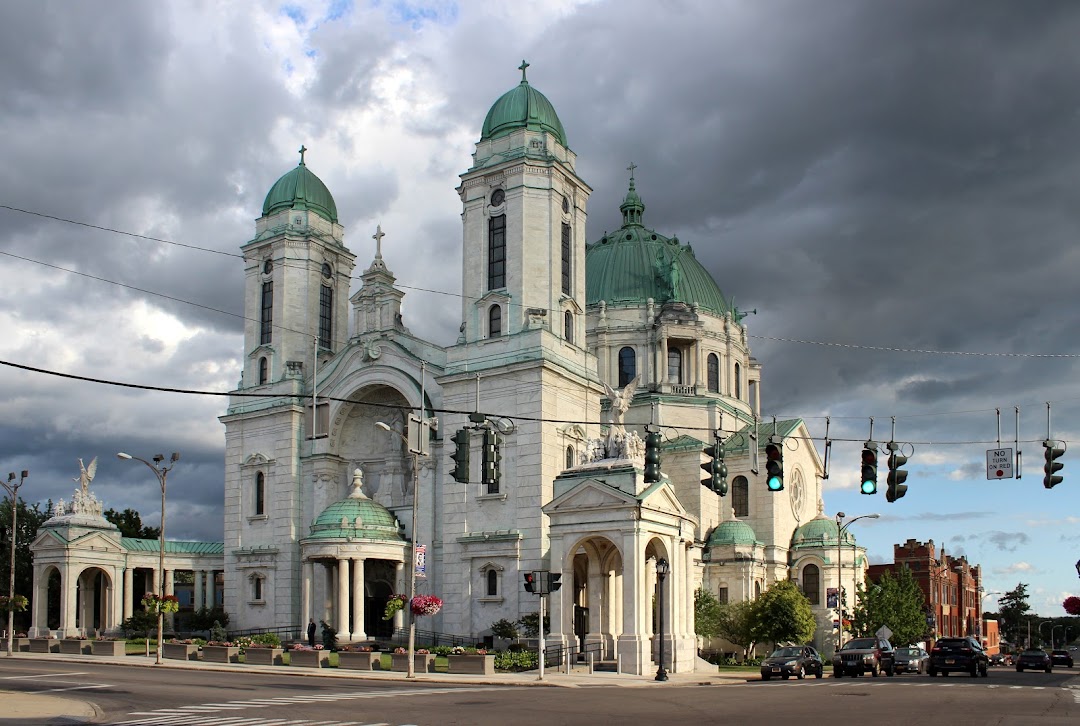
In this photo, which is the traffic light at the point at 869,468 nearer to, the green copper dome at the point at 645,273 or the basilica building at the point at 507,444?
the basilica building at the point at 507,444

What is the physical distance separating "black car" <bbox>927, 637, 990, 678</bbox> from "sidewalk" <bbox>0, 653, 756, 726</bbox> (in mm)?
7231

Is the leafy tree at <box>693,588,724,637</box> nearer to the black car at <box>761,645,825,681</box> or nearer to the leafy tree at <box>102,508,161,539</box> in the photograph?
the black car at <box>761,645,825,681</box>

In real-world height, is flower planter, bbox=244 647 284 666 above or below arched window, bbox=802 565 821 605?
below

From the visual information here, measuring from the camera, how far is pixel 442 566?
58938mm

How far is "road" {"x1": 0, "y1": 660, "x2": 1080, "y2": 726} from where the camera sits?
23391 mm

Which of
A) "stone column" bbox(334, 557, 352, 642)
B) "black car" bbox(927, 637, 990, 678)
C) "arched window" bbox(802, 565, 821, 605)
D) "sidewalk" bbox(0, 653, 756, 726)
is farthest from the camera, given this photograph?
"arched window" bbox(802, 565, 821, 605)

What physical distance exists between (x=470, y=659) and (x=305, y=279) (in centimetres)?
3465

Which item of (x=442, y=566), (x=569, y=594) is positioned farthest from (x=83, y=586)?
(x=569, y=594)

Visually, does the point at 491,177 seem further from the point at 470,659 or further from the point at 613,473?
the point at 470,659

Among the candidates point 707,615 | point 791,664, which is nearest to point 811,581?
point 707,615

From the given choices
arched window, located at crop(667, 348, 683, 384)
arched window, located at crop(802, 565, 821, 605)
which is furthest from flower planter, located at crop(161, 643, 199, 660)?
arched window, located at crop(802, 565, 821, 605)

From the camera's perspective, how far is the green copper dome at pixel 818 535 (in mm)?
72125

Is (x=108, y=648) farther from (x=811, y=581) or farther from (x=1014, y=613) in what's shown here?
(x=1014, y=613)

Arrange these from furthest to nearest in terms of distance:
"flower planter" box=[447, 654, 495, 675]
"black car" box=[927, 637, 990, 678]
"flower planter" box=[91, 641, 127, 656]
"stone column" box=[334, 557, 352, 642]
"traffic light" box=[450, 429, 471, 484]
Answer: "stone column" box=[334, 557, 352, 642]
"flower planter" box=[91, 641, 127, 656]
"black car" box=[927, 637, 990, 678]
"flower planter" box=[447, 654, 495, 675]
"traffic light" box=[450, 429, 471, 484]
